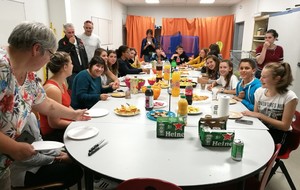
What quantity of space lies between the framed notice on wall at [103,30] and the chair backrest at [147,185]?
17.2ft

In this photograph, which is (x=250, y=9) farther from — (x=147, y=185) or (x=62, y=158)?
(x=147, y=185)

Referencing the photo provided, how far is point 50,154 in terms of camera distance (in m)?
1.43

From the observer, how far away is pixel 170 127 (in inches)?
52.1

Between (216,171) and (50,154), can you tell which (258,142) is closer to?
(216,171)

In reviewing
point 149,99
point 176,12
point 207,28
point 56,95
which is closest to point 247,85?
point 149,99

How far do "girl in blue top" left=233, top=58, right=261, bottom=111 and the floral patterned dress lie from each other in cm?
182

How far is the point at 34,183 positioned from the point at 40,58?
71 centimetres

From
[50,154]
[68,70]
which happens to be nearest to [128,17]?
[68,70]

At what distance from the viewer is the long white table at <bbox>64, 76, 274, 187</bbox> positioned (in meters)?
0.99

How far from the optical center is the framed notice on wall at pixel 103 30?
18.7ft

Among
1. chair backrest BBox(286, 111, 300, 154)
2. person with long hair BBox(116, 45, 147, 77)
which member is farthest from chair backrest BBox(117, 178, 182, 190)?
person with long hair BBox(116, 45, 147, 77)

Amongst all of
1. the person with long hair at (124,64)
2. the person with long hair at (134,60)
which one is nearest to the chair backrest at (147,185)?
the person with long hair at (124,64)

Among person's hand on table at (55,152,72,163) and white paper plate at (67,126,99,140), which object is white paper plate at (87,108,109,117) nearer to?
white paper plate at (67,126,99,140)

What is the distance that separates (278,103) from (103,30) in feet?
17.4
